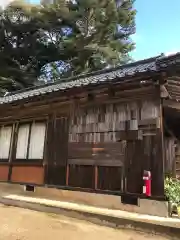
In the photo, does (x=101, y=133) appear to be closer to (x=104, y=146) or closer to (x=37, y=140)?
(x=104, y=146)

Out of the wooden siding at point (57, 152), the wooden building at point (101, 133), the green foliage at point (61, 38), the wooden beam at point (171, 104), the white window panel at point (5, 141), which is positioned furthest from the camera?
the green foliage at point (61, 38)

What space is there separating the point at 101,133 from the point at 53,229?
2819 mm

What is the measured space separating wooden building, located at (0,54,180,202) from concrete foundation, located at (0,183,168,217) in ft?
0.55

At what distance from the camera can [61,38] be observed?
26.9m

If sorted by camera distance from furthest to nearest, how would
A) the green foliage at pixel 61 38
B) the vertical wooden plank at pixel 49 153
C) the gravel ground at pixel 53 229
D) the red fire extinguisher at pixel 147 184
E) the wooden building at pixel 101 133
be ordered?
the green foliage at pixel 61 38
the vertical wooden plank at pixel 49 153
the wooden building at pixel 101 133
the red fire extinguisher at pixel 147 184
the gravel ground at pixel 53 229

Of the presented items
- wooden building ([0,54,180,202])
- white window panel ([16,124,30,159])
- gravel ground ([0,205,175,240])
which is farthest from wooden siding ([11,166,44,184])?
gravel ground ([0,205,175,240])

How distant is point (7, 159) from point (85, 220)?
4719 mm

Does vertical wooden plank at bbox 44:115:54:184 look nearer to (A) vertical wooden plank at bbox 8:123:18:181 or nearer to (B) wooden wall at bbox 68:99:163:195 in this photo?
(B) wooden wall at bbox 68:99:163:195

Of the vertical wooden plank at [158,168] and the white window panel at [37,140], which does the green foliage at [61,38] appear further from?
the vertical wooden plank at [158,168]

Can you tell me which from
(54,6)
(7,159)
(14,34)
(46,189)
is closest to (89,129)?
(46,189)

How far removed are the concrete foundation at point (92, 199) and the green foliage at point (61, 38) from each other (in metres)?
16.9

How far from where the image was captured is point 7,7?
87.9ft

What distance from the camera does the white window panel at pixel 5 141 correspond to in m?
9.30

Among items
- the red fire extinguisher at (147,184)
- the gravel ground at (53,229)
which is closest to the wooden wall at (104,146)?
the red fire extinguisher at (147,184)
